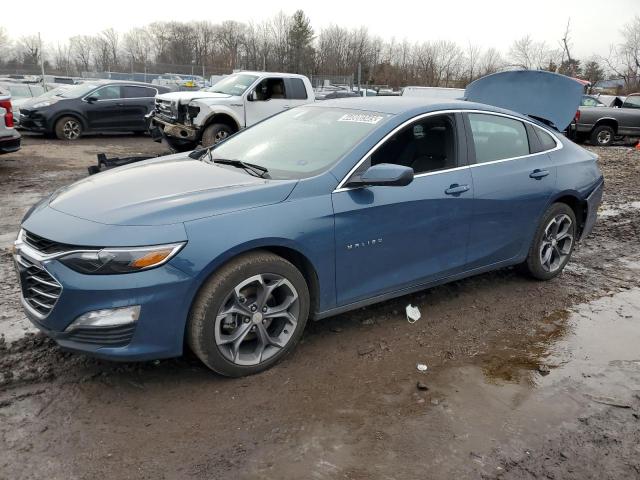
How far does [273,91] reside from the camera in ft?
41.4

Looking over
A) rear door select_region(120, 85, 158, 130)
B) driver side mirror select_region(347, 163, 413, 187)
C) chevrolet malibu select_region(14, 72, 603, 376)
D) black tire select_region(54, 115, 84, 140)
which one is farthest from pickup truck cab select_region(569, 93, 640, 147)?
driver side mirror select_region(347, 163, 413, 187)

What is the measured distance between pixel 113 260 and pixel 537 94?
215 inches

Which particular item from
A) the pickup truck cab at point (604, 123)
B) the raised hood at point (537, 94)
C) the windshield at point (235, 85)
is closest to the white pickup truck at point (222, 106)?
the windshield at point (235, 85)

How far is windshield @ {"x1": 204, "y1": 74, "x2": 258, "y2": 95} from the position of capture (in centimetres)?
1230

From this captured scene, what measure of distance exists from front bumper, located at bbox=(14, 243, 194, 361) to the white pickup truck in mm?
8644

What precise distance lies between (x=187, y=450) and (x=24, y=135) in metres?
14.4

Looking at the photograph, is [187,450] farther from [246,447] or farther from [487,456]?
[487,456]

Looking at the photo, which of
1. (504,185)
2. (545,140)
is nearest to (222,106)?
(545,140)

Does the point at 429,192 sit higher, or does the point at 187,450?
the point at 429,192

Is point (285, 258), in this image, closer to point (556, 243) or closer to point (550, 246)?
point (550, 246)

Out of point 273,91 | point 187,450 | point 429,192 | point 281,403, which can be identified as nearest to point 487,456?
point 281,403

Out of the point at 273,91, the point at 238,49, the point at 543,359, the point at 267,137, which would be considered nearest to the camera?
the point at 543,359

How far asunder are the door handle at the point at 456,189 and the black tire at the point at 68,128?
12.6 m

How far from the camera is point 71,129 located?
1411 centimetres
